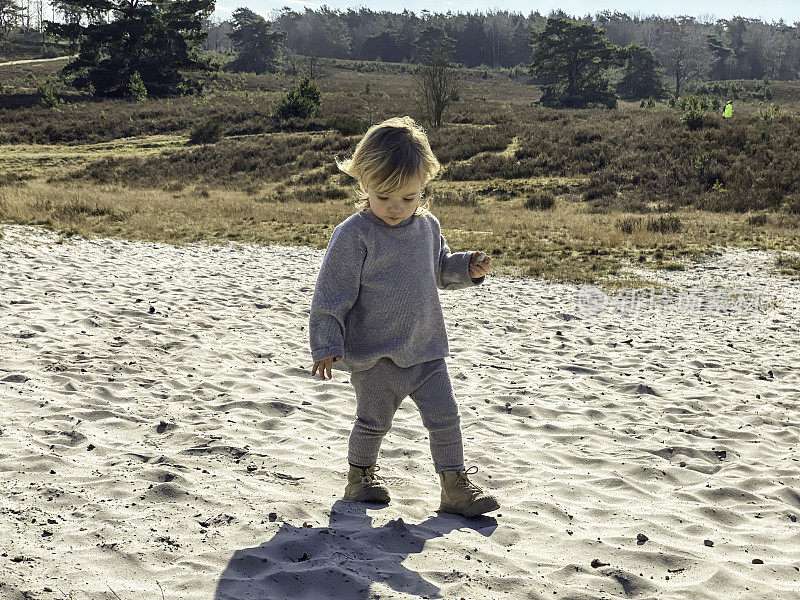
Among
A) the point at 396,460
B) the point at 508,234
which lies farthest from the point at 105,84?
the point at 396,460

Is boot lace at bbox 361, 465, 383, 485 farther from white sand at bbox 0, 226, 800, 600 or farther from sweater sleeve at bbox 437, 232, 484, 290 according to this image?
sweater sleeve at bbox 437, 232, 484, 290

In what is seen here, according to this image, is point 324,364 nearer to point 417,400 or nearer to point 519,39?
point 417,400

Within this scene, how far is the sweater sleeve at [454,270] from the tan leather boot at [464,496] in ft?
3.14

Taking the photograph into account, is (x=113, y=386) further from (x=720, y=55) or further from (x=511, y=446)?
(x=720, y=55)

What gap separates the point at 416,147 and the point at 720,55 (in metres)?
113

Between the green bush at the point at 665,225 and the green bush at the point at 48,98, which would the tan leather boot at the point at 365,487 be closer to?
the green bush at the point at 665,225

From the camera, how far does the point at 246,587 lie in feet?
8.98

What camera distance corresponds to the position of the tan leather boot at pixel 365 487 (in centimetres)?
368

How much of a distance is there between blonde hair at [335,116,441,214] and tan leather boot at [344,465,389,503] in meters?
1.47

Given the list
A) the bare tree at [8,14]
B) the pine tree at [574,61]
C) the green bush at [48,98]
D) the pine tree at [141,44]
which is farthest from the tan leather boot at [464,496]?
the bare tree at [8,14]

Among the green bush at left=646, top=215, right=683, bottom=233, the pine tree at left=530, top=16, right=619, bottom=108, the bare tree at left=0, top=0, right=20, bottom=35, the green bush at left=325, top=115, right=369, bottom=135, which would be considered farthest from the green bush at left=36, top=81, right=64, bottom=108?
the bare tree at left=0, top=0, right=20, bottom=35

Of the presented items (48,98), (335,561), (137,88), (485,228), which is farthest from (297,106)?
(335,561)

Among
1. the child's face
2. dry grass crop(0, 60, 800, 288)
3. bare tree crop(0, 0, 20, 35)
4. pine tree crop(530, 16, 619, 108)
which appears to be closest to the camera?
the child's face

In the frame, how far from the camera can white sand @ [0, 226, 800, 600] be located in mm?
2945
